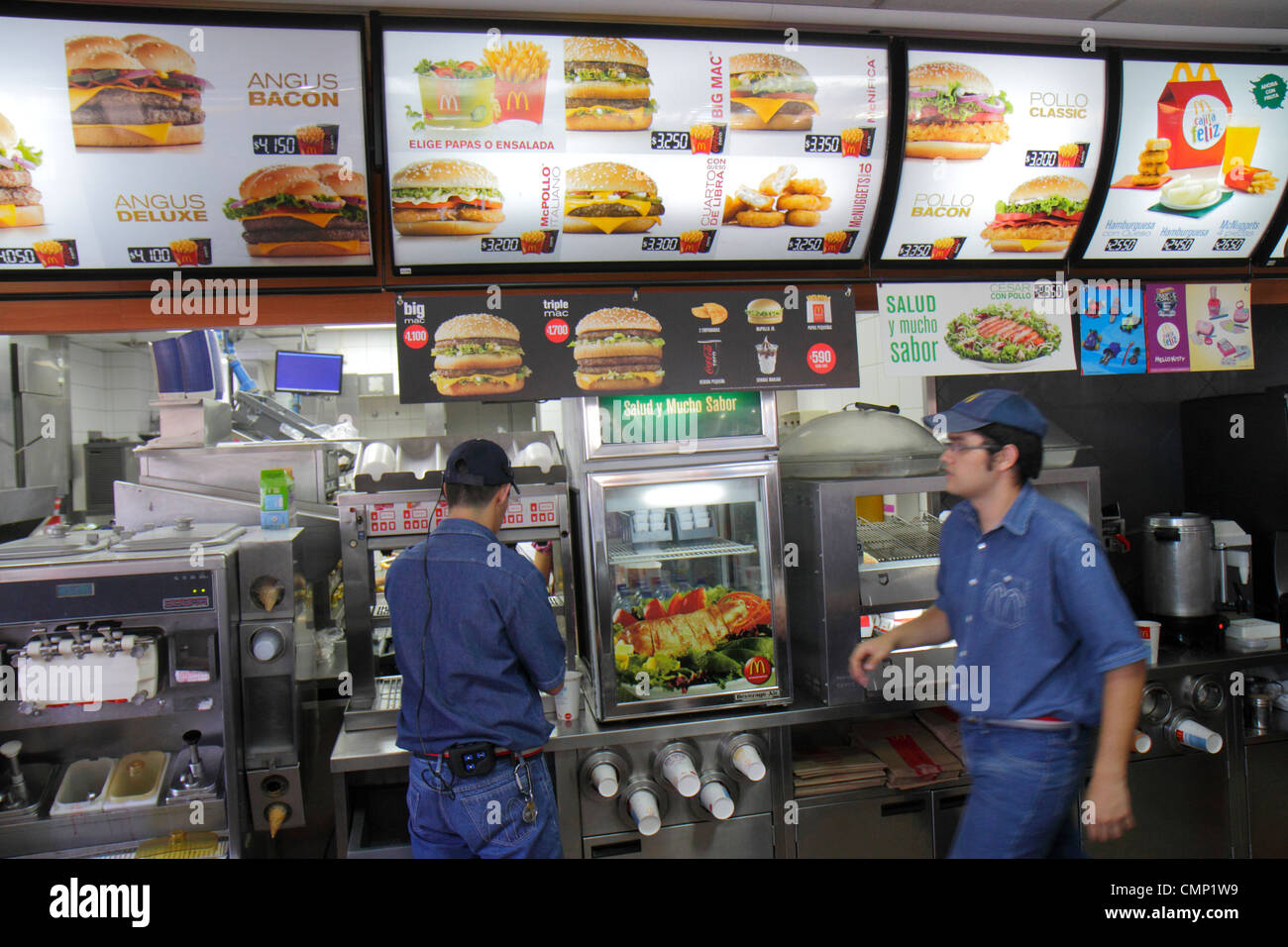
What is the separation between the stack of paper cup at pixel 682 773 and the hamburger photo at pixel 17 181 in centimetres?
298

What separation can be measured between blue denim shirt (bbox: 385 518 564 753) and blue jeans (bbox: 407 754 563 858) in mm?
88

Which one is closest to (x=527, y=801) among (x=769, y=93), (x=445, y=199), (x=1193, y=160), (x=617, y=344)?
(x=617, y=344)

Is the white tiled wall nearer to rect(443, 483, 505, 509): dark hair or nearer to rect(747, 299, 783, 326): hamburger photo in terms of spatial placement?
rect(443, 483, 505, 509): dark hair

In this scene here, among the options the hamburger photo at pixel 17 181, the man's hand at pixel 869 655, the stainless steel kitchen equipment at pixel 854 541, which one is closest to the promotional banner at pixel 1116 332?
the stainless steel kitchen equipment at pixel 854 541

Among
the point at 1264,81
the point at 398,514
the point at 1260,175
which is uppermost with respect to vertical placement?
the point at 1264,81

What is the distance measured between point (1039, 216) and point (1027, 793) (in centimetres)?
257

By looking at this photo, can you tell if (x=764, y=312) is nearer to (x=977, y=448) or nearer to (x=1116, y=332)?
(x=977, y=448)

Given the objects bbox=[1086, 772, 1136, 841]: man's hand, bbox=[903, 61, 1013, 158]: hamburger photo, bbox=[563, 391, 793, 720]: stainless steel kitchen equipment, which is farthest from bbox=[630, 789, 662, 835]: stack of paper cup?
bbox=[903, 61, 1013, 158]: hamburger photo

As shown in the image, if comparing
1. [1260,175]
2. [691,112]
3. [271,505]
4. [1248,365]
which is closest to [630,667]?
[271,505]

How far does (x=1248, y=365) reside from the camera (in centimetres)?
370

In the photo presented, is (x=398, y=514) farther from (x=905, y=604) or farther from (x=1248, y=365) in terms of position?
(x=1248, y=365)

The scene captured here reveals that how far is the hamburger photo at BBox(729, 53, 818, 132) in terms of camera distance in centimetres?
298

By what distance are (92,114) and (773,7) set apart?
8.29ft

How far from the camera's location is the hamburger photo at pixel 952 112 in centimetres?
314
